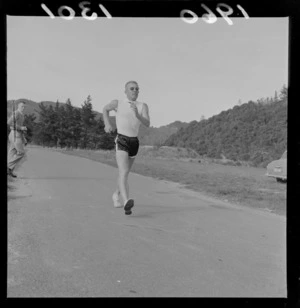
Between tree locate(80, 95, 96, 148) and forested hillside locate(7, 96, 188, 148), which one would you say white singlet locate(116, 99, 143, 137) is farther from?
tree locate(80, 95, 96, 148)

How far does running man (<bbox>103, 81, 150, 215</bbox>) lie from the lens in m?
2.43

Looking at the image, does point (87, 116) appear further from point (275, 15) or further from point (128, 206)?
point (275, 15)

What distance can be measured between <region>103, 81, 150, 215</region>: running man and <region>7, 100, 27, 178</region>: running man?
0.58 m

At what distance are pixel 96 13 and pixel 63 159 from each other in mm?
1178

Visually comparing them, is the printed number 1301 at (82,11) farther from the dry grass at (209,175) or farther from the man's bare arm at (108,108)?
the dry grass at (209,175)

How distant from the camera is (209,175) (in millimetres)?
3236

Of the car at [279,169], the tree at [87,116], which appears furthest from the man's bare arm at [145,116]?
the car at [279,169]

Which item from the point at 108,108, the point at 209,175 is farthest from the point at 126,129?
the point at 209,175

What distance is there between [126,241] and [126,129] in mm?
800

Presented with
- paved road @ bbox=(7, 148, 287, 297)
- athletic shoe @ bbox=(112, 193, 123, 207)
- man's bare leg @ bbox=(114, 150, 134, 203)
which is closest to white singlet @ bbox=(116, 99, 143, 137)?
man's bare leg @ bbox=(114, 150, 134, 203)

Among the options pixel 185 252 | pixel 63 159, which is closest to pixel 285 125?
pixel 185 252

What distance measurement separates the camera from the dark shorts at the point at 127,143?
2.52m

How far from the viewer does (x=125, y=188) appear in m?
2.57
